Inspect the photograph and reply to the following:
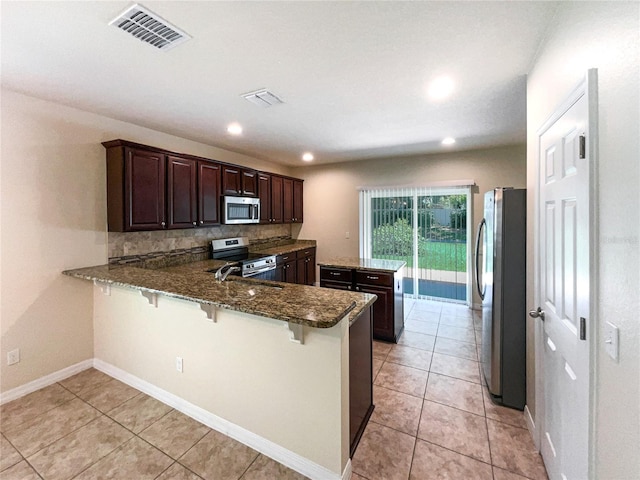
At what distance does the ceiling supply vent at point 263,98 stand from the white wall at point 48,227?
1.72 meters

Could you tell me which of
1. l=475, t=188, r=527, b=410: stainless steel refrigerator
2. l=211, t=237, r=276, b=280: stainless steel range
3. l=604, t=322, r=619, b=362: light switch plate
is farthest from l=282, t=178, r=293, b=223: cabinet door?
l=604, t=322, r=619, b=362: light switch plate

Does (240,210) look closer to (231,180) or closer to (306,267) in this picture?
(231,180)

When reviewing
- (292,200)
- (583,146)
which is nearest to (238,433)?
(583,146)

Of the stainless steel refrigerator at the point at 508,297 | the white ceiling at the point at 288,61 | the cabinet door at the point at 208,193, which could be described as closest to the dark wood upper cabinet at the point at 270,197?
the cabinet door at the point at 208,193

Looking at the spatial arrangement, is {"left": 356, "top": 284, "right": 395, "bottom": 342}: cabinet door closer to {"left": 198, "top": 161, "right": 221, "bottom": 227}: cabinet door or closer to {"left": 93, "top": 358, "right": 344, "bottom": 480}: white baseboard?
{"left": 93, "top": 358, "right": 344, "bottom": 480}: white baseboard

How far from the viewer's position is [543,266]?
1710mm

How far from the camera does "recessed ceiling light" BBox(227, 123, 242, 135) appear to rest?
3344mm

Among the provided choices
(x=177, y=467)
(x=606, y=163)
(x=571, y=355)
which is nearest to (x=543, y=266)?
(x=571, y=355)

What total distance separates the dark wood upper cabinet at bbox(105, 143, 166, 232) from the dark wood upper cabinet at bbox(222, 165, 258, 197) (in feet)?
3.46

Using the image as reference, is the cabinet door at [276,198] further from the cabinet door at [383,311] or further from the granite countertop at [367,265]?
the cabinet door at [383,311]

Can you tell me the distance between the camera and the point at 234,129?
3.50 metres

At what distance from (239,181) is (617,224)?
166 inches

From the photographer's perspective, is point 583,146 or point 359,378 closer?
point 583,146

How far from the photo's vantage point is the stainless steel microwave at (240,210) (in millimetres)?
4117
